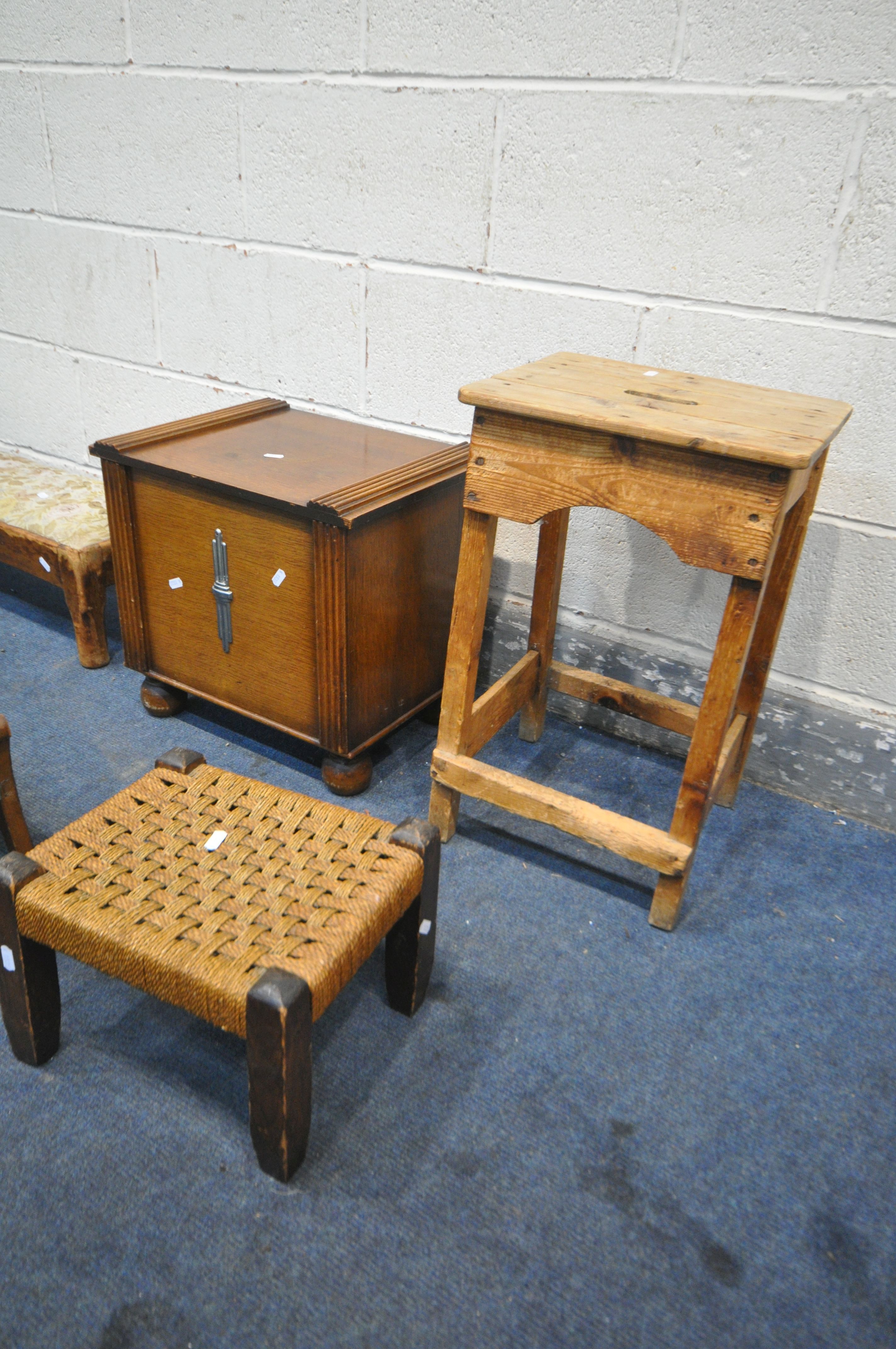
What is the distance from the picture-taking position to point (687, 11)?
149 cm

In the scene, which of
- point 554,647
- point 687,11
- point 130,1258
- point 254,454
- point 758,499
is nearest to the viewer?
point 130,1258

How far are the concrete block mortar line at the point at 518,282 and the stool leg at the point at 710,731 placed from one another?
0.58 metres

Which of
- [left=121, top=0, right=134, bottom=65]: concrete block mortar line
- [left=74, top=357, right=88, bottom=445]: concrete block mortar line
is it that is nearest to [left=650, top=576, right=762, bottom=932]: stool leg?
[left=121, top=0, right=134, bottom=65]: concrete block mortar line

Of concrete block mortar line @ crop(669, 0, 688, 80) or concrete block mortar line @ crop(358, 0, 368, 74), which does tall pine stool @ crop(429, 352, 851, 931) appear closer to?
concrete block mortar line @ crop(669, 0, 688, 80)

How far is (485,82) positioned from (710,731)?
1.25 m

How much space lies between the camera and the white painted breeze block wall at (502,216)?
4.91ft

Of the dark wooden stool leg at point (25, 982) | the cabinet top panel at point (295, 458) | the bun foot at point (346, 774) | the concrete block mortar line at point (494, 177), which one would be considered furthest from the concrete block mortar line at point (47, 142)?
the dark wooden stool leg at point (25, 982)

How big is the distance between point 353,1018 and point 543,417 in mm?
873

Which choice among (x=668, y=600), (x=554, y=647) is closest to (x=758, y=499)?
(x=668, y=600)

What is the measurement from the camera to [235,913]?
1.09m

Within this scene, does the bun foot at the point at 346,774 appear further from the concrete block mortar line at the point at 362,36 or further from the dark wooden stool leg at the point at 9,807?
the concrete block mortar line at the point at 362,36

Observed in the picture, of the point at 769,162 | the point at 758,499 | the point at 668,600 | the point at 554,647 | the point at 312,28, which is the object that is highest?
the point at 312,28

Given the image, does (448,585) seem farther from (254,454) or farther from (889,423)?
(889,423)

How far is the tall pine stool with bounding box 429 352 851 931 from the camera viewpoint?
3.93 ft
